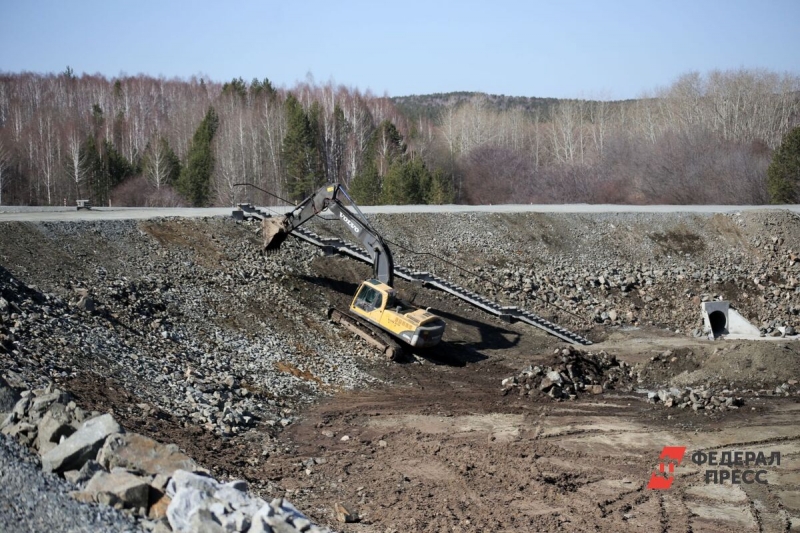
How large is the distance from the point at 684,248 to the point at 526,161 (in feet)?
135

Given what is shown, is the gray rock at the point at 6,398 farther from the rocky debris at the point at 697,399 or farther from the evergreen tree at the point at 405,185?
the evergreen tree at the point at 405,185

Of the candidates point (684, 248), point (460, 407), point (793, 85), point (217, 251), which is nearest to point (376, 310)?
point (460, 407)

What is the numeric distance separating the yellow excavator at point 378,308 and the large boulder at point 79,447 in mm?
11660

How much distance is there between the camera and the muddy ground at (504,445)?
1280 cm

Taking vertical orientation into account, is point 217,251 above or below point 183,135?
below

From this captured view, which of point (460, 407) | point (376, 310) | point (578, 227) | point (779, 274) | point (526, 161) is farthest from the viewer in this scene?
point (526, 161)

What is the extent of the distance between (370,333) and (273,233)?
16.4ft

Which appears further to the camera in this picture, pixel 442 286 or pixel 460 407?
pixel 442 286

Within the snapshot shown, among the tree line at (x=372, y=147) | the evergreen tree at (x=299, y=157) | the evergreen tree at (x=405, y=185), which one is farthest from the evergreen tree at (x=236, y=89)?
the evergreen tree at (x=405, y=185)

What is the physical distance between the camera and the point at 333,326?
23812mm

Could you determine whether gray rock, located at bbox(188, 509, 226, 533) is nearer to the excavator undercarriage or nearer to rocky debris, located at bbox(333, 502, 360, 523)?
rocky debris, located at bbox(333, 502, 360, 523)

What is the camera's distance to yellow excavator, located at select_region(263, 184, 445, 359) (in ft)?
72.1

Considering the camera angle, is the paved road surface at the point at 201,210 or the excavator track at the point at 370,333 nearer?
the excavator track at the point at 370,333

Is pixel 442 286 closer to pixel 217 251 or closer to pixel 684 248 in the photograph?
pixel 217 251
